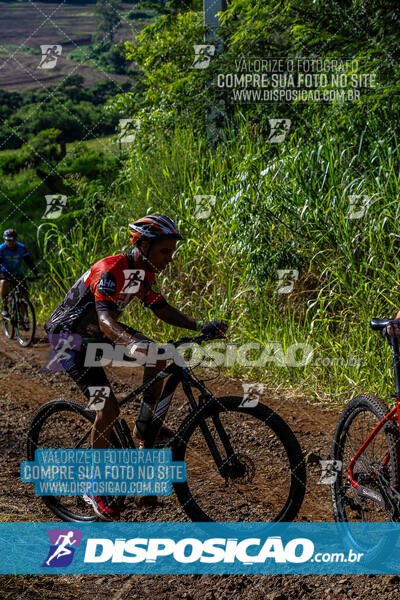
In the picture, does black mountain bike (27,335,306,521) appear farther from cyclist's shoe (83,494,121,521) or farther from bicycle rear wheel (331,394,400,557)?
bicycle rear wheel (331,394,400,557)

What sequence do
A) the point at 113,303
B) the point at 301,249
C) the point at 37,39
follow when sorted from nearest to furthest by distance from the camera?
the point at 113,303
the point at 301,249
the point at 37,39

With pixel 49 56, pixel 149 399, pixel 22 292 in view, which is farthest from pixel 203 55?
pixel 149 399

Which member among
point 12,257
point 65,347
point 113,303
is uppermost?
point 113,303

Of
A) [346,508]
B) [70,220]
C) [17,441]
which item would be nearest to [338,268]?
[346,508]

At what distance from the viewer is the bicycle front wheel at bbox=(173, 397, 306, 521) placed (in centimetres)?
381

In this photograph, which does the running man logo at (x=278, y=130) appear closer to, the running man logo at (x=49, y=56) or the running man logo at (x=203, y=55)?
the running man logo at (x=203, y=55)

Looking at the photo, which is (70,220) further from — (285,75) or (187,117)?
(285,75)

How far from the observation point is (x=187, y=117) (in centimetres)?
1099

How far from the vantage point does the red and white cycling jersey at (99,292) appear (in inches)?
154

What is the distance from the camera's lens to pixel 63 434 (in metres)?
4.38

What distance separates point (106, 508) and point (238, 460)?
955 mm

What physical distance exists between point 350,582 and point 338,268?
4112 millimetres

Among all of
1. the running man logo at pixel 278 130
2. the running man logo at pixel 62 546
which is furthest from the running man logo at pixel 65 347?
the running man logo at pixel 278 130

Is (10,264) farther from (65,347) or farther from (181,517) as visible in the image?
(181,517)
